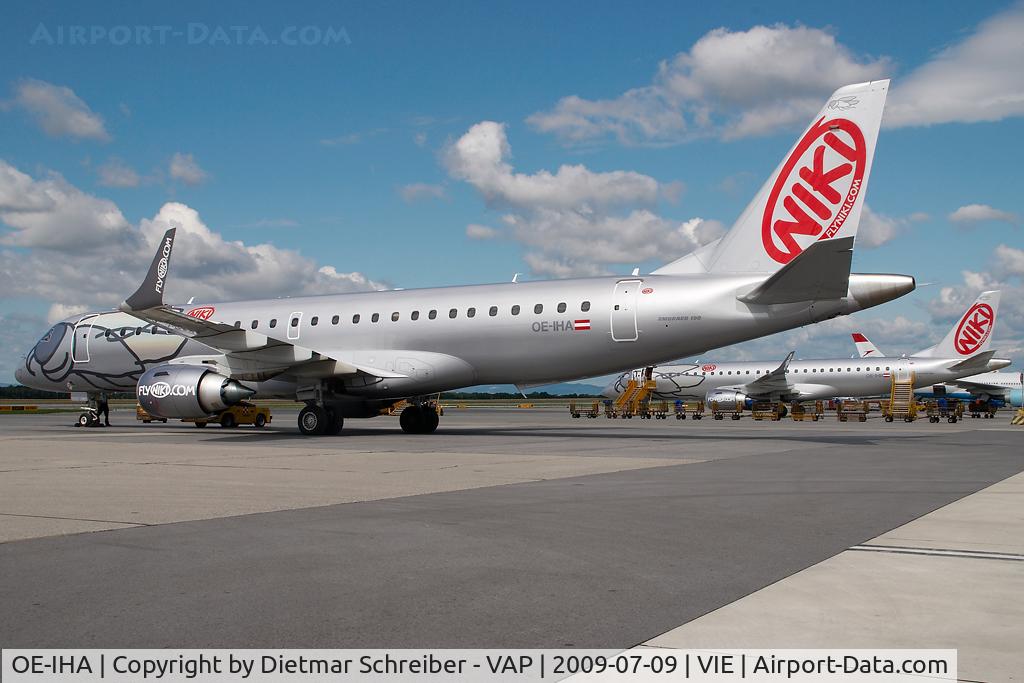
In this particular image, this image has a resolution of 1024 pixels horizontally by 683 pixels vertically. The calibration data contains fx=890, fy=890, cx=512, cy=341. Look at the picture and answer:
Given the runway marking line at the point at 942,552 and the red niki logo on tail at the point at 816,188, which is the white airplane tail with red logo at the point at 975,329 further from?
the runway marking line at the point at 942,552

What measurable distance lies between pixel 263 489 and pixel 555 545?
4.72m

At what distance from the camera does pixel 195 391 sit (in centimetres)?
2202

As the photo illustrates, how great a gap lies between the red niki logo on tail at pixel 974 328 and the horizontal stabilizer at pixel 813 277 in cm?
4215

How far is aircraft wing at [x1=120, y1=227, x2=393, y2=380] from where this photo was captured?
790 inches

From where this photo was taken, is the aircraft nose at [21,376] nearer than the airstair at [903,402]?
Yes

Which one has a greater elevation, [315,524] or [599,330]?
[599,330]

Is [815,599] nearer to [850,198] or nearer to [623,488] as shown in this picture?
[623,488]

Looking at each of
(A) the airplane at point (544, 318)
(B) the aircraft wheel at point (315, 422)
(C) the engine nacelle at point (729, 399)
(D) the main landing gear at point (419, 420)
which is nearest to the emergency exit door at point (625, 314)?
(A) the airplane at point (544, 318)

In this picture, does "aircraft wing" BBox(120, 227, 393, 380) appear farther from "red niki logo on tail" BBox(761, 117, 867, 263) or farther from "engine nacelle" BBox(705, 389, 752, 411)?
"engine nacelle" BBox(705, 389, 752, 411)

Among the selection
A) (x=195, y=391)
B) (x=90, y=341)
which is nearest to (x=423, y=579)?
(x=195, y=391)

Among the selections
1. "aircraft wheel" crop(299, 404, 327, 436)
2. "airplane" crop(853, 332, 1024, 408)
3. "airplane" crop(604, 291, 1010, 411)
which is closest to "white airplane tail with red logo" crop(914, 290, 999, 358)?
"airplane" crop(604, 291, 1010, 411)

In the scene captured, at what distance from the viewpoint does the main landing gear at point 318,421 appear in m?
22.5

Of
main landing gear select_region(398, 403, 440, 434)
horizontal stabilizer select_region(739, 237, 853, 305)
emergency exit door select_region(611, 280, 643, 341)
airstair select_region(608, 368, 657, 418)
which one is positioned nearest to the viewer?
horizontal stabilizer select_region(739, 237, 853, 305)

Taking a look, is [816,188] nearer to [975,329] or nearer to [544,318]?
[544,318]
